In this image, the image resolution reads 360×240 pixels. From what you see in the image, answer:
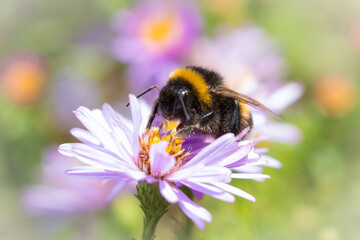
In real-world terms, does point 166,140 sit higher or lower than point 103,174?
higher

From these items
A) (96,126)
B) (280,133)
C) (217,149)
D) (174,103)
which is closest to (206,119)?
(174,103)

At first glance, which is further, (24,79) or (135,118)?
(24,79)

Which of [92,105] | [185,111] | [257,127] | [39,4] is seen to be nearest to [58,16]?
[39,4]

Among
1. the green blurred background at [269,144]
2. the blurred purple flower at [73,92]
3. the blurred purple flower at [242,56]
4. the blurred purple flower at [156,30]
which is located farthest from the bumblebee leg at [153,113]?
the blurred purple flower at [73,92]

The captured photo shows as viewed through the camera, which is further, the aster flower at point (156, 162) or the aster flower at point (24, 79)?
the aster flower at point (24, 79)

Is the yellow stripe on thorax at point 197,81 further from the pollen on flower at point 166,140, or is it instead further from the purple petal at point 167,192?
the purple petal at point 167,192

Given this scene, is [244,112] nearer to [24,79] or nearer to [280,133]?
[280,133]

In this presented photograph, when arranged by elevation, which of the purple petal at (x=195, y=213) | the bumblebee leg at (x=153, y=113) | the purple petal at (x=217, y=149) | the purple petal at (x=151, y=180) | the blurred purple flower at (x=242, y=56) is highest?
the blurred purple flower at (x=242, y=56)

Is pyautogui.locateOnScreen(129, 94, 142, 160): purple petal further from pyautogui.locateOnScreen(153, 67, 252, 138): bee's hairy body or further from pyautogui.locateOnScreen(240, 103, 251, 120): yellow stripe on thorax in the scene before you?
pyautogui.locateOnScreen(240, 103, 251, 120): yellow stripe on thorax
